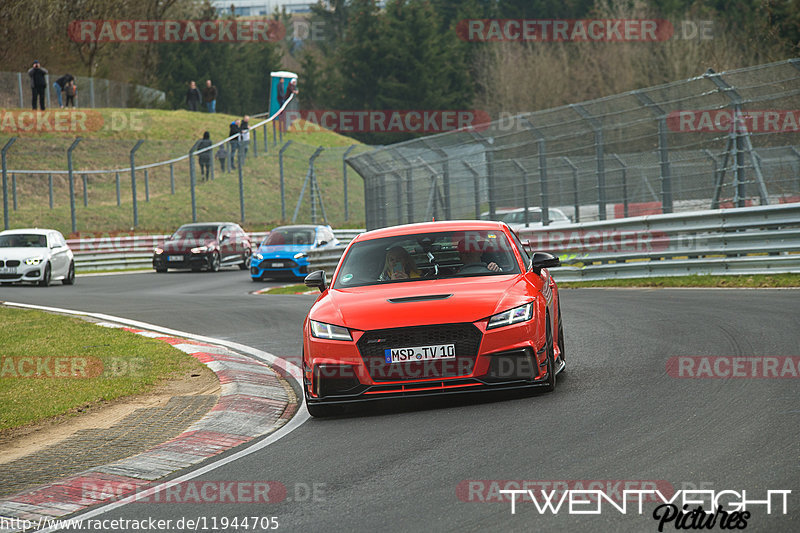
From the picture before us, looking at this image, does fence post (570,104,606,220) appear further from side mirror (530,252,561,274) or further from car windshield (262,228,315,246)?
side mirror (530,252,561,274)

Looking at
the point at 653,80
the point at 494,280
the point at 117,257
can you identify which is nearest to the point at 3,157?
the point at 117,257

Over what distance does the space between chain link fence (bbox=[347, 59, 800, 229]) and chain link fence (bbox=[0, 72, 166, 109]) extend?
23.6 metres

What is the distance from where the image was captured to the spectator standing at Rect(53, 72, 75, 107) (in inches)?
1922

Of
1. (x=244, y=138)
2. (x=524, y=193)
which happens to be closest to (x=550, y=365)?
(x=524, y=193)

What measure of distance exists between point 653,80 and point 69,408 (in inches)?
2078

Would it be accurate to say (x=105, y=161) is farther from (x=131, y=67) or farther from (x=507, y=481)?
(x=507, y=481)

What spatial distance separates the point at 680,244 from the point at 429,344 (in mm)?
11225

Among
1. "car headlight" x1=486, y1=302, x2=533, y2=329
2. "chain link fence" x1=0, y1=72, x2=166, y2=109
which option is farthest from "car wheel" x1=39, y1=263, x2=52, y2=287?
"chain link fence" x1=0, y1=72, x2=166, y2=109

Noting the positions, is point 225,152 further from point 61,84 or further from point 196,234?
point 61,84

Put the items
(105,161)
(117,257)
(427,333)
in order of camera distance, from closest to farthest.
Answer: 1. (427,333)
2. (117,257)
3. (105,161)

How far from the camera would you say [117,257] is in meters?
34.3

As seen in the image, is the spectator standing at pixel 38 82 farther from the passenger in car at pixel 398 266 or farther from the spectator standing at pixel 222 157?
the passenger in car at pixel 398 266

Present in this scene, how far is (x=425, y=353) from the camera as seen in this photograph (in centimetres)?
781

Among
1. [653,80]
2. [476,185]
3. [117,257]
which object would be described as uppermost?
[653,80]
